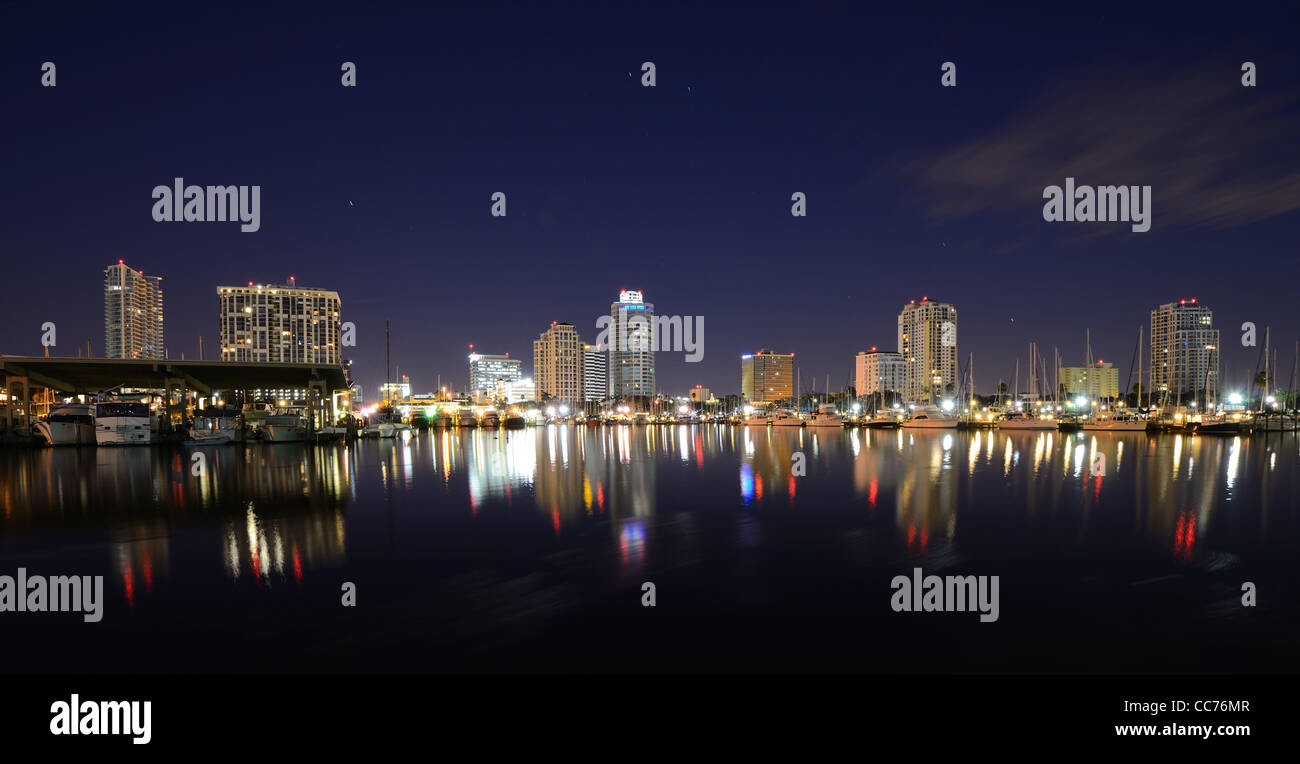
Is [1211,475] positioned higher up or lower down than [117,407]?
lower down

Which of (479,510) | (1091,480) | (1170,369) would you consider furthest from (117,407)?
(1170,369)

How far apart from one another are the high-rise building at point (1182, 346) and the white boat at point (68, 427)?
180 m

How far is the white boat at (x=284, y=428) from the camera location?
58.2 metres

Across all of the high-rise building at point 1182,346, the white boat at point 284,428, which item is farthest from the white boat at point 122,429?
the high-rise building at point 1182,346

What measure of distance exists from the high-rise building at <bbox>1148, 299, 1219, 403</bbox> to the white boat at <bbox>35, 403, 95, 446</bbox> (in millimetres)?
179540

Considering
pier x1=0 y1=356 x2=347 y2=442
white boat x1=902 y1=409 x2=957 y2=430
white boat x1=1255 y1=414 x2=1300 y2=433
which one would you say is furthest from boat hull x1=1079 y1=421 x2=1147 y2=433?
pier x1=0 y1=356 x2=347 y2=442

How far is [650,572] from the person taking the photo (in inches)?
498

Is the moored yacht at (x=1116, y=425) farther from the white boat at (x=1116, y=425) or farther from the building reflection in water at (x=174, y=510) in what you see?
the building reflection in water at (x=174, y=510)

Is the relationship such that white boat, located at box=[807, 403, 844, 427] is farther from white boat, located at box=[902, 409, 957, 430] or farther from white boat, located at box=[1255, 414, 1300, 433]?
white boat, located at box=[1255, 414, 1300, 433]

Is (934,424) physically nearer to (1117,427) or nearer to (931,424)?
(931,424)

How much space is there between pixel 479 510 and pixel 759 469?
18596mm

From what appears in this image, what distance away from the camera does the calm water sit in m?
8.70
